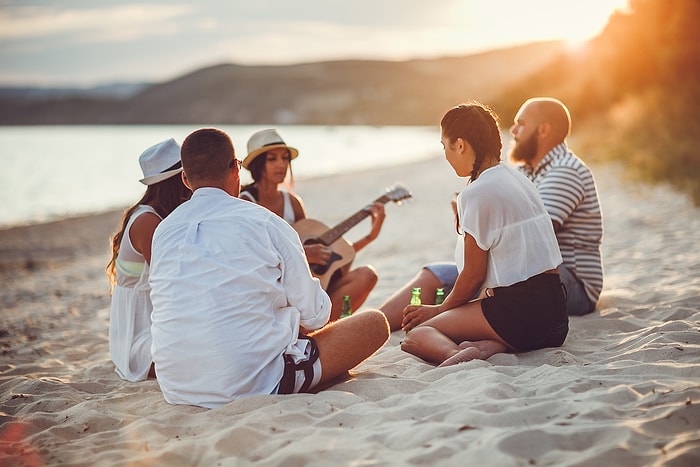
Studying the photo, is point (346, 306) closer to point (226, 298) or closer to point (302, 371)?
point (302, 371)

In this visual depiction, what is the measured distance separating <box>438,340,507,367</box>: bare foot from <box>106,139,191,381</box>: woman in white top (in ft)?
6.72

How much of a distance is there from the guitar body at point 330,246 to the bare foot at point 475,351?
189 centimetres

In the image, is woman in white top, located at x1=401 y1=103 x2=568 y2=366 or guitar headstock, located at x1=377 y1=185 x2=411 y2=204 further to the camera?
guitar headstock, located at x1=377 y1=185 x2=411 y2=204

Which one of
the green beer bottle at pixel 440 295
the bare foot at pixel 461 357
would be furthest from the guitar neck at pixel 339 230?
the bare foot at pixel 461 357

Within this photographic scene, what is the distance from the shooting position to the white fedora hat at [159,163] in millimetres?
4375

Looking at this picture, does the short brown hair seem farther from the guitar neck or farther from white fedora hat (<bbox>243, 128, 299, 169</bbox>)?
the guitar neck

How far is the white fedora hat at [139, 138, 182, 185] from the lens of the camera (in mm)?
4375

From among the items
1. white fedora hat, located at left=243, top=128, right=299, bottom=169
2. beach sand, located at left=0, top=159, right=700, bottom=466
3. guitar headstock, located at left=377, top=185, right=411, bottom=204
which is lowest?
beach sand, located at left=0, top=159, right=700, bottom=466

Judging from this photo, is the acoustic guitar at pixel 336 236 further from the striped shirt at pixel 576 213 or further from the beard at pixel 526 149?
the striped shirt at pixel 576 213

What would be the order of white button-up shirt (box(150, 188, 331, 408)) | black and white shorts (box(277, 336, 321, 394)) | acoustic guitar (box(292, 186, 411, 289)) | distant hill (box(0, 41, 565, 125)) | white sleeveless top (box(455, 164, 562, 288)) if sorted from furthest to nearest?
distant hill (box(0, 41, 565, 125)) < acoustic guitar (box(292, 186, 411, 289)) < white sleeveless top (box(455, 164, 562, 288)) < black and white shorts (box(277, 336, 321, 394)) < white button-up shirt (box(150, 188, 331, 408))

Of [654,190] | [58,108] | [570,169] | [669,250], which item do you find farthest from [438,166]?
[58,108]

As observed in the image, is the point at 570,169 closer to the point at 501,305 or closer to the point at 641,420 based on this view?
the point at 501,305

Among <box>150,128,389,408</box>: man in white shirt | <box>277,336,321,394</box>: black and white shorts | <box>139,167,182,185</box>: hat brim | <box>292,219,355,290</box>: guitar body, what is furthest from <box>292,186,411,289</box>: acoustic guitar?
<box>150,128,389,408</box>: man in white shirt

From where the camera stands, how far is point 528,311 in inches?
161
